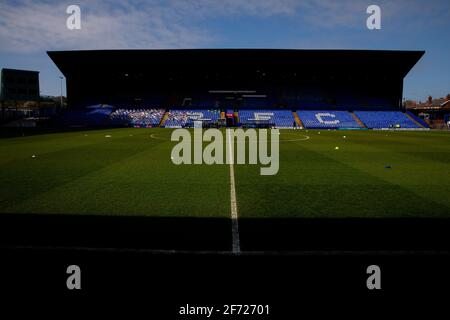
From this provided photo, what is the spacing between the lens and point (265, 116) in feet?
174

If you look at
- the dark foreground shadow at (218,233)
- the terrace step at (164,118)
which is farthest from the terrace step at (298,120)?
the dark foreground shadow at (218,233)

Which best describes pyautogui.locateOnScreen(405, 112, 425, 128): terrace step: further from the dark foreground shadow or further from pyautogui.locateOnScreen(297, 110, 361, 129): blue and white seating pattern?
the dark foreground shadow

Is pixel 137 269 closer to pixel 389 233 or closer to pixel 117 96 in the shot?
pixel 389 233

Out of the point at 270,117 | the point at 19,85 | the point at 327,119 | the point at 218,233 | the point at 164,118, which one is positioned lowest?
the point at 218,233

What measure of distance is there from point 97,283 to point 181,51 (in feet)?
167

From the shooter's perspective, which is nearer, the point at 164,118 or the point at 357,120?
the point at 357,120

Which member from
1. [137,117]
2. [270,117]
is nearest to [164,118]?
[137,117]

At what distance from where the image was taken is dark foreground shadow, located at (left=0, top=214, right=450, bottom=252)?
4855 millimetres

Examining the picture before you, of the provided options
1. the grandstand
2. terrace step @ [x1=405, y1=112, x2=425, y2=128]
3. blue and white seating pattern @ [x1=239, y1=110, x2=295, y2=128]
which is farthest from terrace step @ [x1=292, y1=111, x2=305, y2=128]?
terrace step @ [x1=405, y1=112, x2=425, y2=128]

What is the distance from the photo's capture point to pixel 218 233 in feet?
17.6

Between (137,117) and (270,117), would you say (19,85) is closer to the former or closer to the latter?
(137,117)

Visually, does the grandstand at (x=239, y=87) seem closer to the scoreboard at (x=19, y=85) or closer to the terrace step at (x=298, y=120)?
the terrace step at (x=298, y=120)

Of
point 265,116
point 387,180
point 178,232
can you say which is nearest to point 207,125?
point 265,116

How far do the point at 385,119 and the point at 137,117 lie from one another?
42.1 meters
